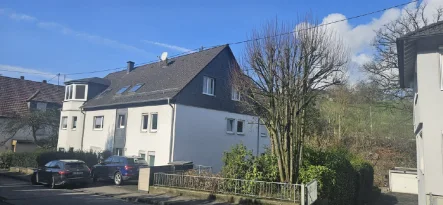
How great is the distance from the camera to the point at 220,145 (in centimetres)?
2644

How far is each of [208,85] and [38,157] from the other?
45.9ft

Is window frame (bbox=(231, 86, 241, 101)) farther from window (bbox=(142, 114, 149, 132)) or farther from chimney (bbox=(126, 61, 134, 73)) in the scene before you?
chimney (bbox=(126, 61, 134, 73))

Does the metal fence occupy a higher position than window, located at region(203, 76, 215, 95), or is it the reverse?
window, located at region(203, 76, 215, 95)

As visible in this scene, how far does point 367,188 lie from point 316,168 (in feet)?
26.3

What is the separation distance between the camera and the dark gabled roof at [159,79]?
25016 mm

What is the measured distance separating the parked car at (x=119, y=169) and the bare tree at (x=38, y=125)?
13922 mm

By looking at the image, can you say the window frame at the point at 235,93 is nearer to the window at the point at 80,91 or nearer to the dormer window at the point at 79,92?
the dormer window at the point at 79,92

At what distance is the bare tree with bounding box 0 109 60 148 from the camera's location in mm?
31406

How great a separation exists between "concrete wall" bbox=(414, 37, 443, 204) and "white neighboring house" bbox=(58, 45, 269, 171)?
10747 mm

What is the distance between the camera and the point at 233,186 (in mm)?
13094

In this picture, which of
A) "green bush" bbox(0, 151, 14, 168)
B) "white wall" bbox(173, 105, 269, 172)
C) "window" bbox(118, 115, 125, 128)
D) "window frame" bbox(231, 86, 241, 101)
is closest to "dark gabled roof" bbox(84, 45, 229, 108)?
"window" bbox(118, 115, 125, 128)

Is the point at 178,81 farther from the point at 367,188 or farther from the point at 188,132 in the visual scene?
the point at 367,188

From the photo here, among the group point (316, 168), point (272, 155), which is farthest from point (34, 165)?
point (316, 168)

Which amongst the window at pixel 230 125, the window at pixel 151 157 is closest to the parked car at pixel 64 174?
the window at pixel 151 157
